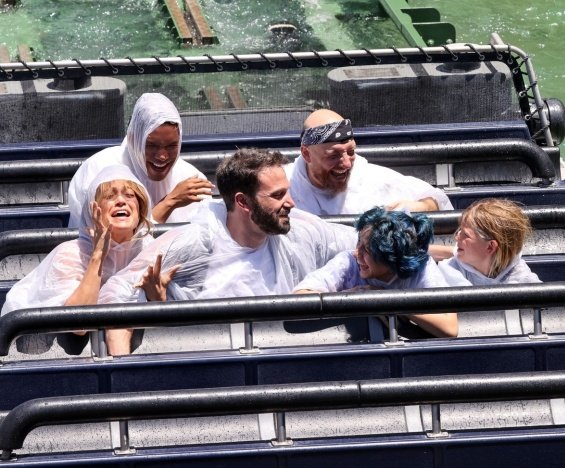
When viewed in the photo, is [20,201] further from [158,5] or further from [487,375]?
[158,5]

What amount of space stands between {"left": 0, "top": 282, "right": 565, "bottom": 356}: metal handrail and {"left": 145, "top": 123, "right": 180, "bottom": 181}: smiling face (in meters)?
1.14

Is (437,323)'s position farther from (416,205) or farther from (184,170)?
(184,170)

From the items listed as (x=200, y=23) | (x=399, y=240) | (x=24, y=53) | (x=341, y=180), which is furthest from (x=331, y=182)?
(x=200, y=23)

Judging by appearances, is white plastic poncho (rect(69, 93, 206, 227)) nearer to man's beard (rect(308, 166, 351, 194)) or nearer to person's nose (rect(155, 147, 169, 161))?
person's nose (rect(155, 147, 169, 161))

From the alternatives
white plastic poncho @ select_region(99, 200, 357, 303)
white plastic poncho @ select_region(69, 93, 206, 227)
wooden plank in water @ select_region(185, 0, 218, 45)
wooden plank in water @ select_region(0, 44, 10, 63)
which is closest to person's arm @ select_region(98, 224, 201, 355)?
white plastic poncho @ select_region(99, 200, 357, 303)

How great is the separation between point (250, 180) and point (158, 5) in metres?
7.59

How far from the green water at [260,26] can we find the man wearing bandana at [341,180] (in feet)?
17.6

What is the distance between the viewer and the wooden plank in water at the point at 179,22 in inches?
402

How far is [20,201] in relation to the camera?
5.12 m

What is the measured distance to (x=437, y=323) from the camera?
392 cm

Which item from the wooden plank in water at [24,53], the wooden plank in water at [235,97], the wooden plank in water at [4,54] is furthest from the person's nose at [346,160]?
the wooden plank in water at [24,53]

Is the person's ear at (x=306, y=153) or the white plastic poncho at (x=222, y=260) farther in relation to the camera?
the person's ear at (x=306, y=153)

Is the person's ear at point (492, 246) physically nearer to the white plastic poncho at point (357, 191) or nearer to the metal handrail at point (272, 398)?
the metal handrail at point (272, 398)

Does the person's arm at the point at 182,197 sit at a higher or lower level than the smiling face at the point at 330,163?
lower
